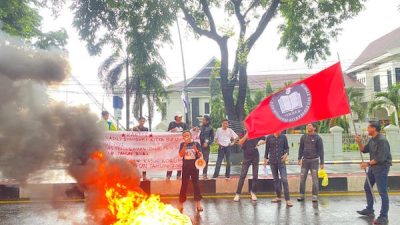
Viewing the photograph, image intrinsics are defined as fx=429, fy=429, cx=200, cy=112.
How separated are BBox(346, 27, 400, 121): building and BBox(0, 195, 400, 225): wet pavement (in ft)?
89.4

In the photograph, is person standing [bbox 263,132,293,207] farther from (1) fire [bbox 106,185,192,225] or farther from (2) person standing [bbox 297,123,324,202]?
(1) fire [bbox 106,185,192,225]

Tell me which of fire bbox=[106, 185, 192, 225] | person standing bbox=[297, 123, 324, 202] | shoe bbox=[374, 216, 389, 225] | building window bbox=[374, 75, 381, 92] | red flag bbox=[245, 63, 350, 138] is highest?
building window bbox=[374, 75, 381, 92]

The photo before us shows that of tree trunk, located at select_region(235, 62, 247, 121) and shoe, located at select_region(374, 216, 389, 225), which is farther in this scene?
tree trunk, located at select_region(235, 62, 247, 121)

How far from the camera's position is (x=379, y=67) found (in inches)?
1529

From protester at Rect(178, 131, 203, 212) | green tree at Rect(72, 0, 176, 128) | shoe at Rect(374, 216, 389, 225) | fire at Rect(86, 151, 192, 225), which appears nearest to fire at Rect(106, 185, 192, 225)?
fire at Rect(86, 151, 192, 225)

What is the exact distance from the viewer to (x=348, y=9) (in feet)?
57.5

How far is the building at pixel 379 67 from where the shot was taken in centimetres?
3581

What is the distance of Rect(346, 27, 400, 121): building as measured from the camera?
117 ft

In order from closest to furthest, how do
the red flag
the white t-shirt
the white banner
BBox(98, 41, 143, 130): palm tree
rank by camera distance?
the red flag → the white banner → the white t-shirt → BBox(98, 41, 143, 130): palm tree

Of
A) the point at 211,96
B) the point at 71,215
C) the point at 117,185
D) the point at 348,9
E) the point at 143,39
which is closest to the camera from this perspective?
the point at 117,185

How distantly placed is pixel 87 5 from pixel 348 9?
10.3 metres

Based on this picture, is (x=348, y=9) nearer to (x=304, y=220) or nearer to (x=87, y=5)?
(x=87, y=5)

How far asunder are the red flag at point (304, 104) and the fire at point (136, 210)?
3.14 meters

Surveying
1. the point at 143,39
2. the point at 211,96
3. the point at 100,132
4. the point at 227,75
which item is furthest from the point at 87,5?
the point at 211,96
